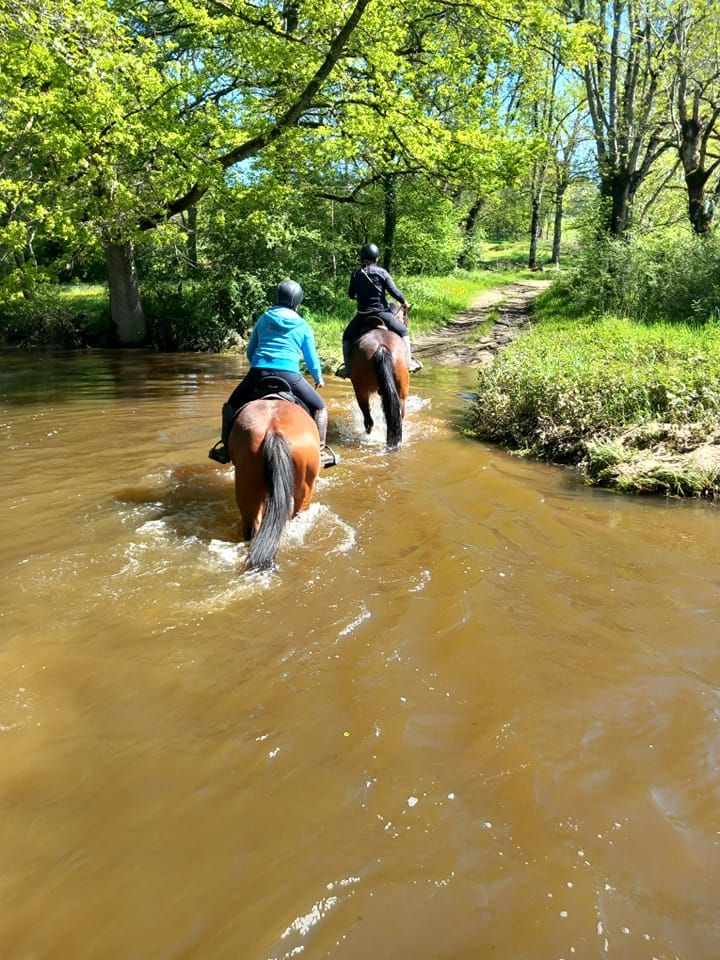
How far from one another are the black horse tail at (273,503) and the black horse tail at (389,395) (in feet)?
12.7

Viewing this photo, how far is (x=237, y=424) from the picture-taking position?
5.53 metres

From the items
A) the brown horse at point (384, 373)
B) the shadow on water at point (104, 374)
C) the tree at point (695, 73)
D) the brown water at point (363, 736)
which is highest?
the tree at point (695, 73)

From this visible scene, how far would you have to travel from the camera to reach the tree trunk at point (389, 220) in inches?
893

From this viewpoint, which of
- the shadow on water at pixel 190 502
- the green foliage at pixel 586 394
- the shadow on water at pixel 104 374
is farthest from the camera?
the shadow on water at pixel 104 374

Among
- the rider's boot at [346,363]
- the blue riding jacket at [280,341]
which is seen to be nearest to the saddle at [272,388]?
the blue riding jacket at [280,341]

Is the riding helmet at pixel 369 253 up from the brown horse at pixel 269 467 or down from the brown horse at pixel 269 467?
up

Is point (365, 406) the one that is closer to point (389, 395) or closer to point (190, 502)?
point (389, 395)

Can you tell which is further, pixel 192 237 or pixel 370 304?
pixel 192 237

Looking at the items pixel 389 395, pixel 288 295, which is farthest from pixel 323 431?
pixel 389 395

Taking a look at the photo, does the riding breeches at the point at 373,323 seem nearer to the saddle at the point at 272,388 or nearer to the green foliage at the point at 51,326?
the saddle at the point at 272,388

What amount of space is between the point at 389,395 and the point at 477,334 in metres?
12.1

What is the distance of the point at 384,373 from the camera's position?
904 centimetres

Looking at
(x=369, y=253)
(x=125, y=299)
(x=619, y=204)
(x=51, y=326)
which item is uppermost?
(x=619, y=204)

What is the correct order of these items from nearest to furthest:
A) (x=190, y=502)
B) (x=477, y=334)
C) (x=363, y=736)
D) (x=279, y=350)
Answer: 1. (x=363, y=736)
2. (x=279, y=350)
3. (x=190, y=502)
4. (x=477, y=334)
